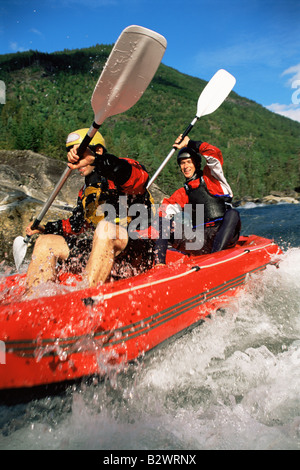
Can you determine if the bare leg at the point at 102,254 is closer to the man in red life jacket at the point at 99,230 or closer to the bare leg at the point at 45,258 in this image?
the man in red life jacket at the point at 99,230

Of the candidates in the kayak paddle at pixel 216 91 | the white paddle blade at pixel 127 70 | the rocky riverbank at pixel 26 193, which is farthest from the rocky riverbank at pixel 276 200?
the white paddle blade at pixel 127 70

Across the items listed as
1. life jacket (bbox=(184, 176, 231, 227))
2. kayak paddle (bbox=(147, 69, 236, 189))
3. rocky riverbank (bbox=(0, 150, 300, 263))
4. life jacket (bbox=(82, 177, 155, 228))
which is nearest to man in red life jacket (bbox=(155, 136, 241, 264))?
life jacket (bbox=(184, 176, 231, 227))

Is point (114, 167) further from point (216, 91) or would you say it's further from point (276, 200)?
point (276, 200)

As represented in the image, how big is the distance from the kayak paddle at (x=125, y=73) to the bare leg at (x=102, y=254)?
621 mm

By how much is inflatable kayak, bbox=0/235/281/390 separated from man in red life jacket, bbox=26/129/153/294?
25 centimetres

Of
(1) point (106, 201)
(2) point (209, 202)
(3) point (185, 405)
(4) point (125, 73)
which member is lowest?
(3) point (185, 405)

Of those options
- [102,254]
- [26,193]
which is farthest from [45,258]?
[26,193]

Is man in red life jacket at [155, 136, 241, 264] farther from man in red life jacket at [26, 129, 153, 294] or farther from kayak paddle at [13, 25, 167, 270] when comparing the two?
kayak paddle at [13, 25, 167, 270]

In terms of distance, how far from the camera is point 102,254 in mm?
2332

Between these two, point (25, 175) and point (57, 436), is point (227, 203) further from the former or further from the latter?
point (25, 175)

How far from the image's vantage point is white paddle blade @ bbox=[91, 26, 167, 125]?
2371 mm

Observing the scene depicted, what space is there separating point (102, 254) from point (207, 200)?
1.71m

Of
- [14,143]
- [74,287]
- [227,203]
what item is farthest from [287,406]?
[14,143]

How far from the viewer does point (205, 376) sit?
2330 millimetres
